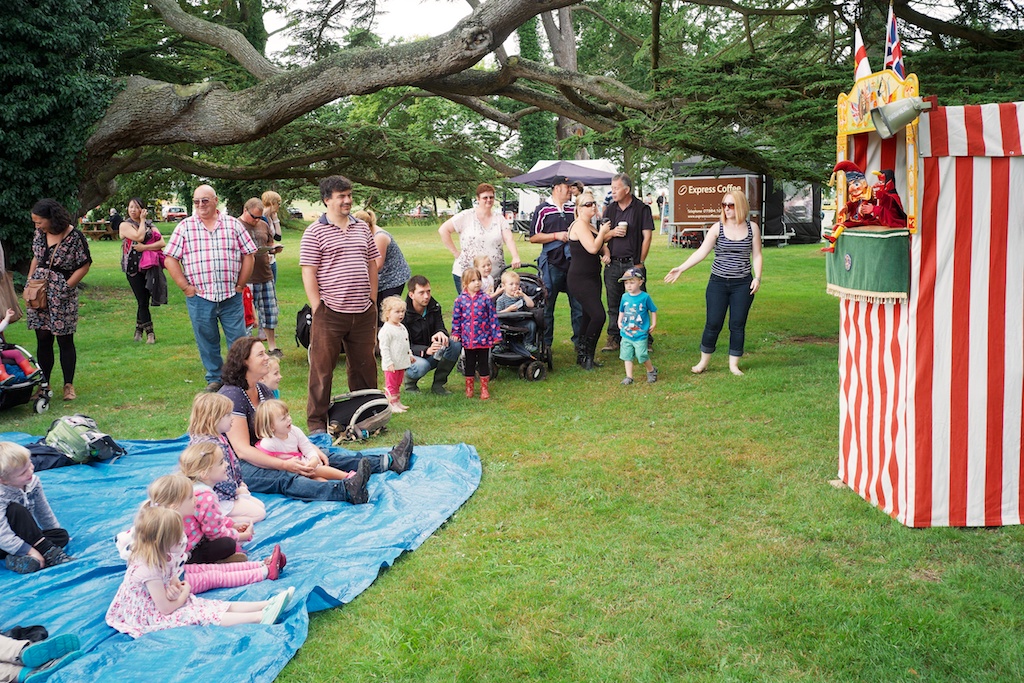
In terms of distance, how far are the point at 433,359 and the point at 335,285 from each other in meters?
1.80

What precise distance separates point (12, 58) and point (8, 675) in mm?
11880

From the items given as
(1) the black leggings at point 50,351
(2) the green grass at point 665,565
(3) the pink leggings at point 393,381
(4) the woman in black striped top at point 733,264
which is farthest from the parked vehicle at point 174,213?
(2) the green grass at point 665,565

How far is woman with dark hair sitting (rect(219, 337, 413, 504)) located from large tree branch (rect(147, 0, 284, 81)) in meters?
11.4

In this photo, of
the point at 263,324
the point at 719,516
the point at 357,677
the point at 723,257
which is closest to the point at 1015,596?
the point at 719,516

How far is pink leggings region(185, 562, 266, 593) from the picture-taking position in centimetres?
409

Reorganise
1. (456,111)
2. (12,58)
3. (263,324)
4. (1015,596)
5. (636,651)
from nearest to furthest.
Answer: (636,651)
(1015,596)
(263,324)
(12,58)
(456,111)

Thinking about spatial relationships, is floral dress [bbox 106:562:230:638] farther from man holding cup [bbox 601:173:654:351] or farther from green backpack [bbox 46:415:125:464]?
man holding cup [bbox 601:173:654:351]

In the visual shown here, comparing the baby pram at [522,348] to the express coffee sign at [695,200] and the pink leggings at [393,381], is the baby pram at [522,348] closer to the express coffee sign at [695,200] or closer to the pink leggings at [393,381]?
the pink leggings at [393,381]

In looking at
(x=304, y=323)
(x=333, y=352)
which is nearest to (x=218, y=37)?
(x=304, y=323)

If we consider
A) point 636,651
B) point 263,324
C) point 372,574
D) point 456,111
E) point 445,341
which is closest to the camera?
point 636,651

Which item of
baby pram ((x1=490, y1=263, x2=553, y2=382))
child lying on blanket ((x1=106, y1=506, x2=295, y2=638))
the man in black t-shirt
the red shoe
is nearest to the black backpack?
baby pram ((x1=490, y1=263, x2=553, y2=382))

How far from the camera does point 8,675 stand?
3.28 metres

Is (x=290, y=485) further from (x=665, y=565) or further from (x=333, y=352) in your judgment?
(x=665, y=565)

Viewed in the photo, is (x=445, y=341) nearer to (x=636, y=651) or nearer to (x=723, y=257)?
Result: (x=723, y=257)
